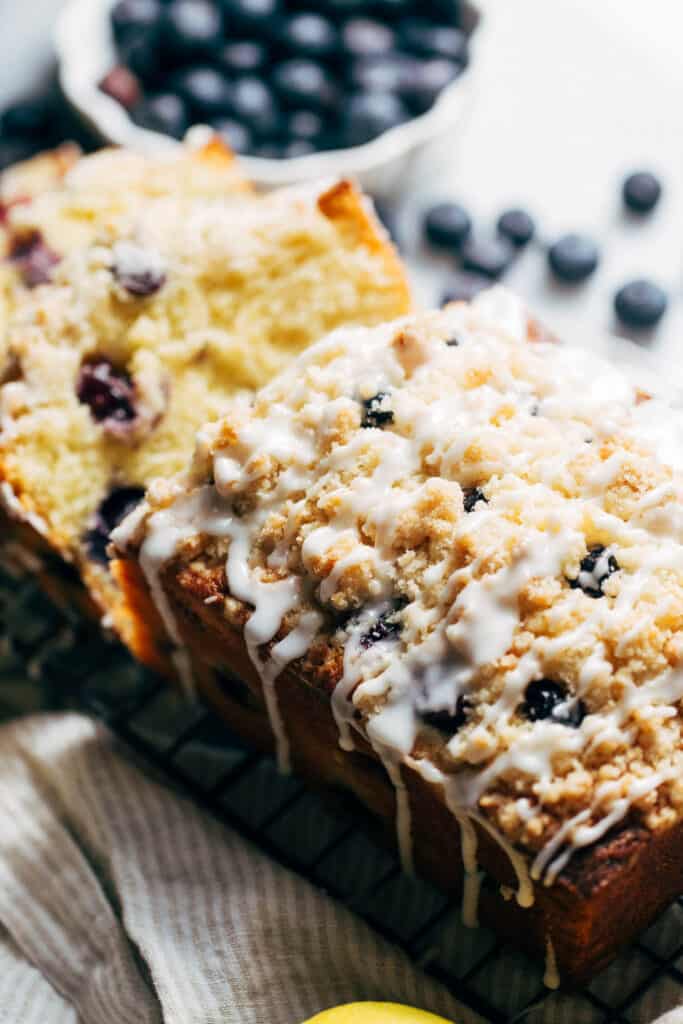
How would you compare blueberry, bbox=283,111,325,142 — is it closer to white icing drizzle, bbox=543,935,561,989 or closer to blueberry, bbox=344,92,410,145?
blueberry, bbox=344,92,410,145

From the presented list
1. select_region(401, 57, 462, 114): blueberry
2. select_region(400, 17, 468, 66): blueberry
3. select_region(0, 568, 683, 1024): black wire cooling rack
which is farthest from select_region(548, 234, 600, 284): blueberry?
select_region(0, 568, 683, 1024): black wire cooling rack

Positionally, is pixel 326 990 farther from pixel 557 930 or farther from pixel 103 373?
pixel 103 373

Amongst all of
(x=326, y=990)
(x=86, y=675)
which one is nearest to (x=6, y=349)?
(x=86, y=675)

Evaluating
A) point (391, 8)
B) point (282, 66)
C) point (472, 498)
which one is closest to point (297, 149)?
point (282, 66)

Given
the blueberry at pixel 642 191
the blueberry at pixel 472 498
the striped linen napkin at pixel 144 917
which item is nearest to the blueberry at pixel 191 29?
the blueberry at pixel 642 191

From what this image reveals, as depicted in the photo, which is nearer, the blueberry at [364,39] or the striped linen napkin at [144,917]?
the striped linen napkin at [144,917]

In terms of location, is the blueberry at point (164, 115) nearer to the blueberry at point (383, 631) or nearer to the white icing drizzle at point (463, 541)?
the white icing drizzle at point (463, 541)
